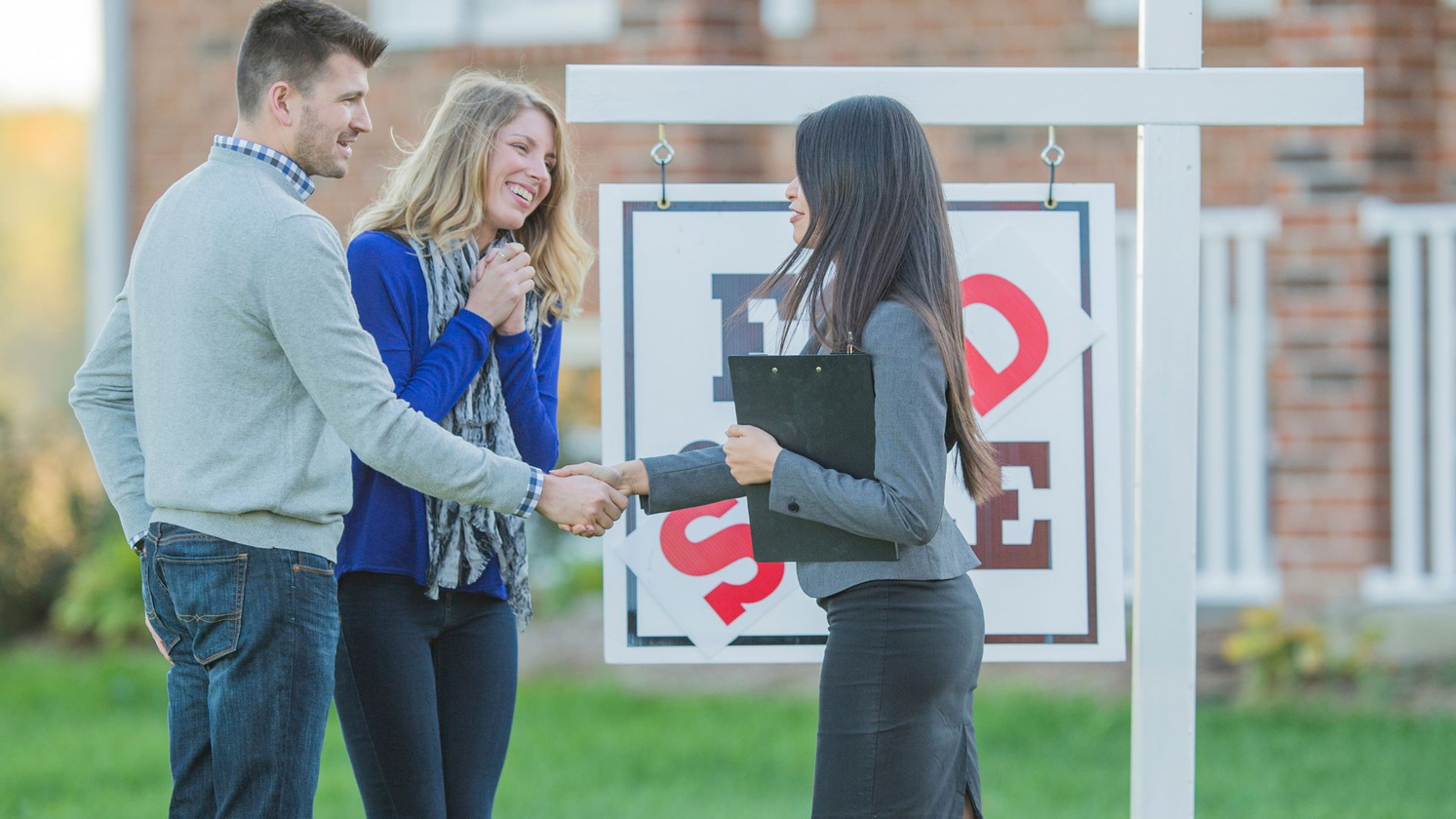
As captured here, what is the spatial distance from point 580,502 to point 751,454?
17.6 inches

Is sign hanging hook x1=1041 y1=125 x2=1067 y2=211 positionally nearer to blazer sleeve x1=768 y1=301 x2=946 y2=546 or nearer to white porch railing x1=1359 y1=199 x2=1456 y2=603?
blazer sleeve x1=768 y1=301 x2=946 y2=546

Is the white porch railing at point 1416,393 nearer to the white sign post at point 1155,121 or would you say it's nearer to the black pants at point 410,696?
the white sign post at point 1155,121

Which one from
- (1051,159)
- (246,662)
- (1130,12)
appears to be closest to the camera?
(246,662)

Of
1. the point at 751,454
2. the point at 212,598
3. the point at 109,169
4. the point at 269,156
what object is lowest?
the point at 212,598

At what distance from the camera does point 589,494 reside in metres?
3.13

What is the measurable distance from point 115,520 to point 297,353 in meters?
7.17

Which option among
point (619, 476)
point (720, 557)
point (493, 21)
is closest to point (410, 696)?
point (619, 476)

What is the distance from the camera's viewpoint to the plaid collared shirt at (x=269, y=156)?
2.79m

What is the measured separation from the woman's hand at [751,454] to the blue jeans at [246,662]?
0.76 metres

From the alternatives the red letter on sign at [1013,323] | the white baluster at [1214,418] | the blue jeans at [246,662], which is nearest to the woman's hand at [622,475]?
the blue jeans at [246,662]

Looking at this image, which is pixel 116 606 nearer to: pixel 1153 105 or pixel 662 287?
pixel 662 287

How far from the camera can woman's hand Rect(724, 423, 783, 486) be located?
2834 mm

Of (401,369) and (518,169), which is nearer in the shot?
(401,369)

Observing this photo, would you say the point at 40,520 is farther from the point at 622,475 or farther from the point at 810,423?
the point at 810,423
